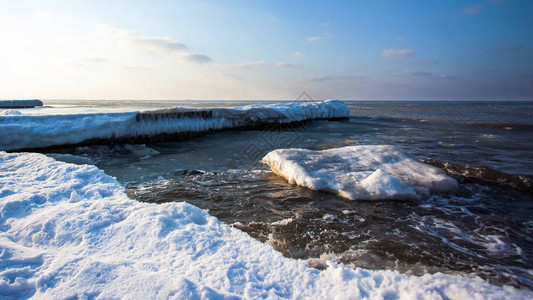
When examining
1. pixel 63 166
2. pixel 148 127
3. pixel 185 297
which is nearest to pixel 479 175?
pixel 185 297

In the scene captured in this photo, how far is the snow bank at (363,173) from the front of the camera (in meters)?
3.91

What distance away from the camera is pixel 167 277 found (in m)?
1.62

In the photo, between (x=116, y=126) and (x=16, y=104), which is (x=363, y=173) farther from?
(x=16, y=104)

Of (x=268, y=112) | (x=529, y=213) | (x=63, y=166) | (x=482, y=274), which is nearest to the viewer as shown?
(x=482, y=274)

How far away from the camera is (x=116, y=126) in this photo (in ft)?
25.7

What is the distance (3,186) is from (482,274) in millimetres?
5060

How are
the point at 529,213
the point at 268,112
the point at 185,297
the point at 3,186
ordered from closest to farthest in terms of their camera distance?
the point at 185,297 → the point at 3,186 → the point at 529,213 → the point at 268,112

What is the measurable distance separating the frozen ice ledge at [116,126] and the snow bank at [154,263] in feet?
16.6

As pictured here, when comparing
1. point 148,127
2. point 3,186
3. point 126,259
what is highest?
point 148,127

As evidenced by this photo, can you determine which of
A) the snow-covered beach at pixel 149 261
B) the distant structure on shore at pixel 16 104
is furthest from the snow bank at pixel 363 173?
the distant structure on shore at pixel 16 104

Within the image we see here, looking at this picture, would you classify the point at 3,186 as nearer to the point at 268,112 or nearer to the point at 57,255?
the point at 57,255

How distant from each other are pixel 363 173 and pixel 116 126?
7127mm

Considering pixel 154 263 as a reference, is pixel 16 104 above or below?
above

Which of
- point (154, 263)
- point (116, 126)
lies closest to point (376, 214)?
point (154, 263)
